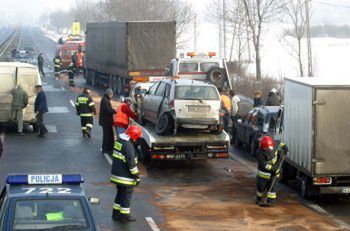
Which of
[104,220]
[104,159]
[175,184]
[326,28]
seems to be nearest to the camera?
[104,220]

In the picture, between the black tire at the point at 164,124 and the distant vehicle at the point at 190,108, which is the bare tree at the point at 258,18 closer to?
the distant vehicle at the point at 190,108

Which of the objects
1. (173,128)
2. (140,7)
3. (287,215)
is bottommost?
(287,215)

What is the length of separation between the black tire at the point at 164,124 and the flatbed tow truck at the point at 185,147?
4.7 inches

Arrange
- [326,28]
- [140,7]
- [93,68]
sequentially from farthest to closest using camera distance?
1. [326,28]
2. [140,7]
3. [93,68]

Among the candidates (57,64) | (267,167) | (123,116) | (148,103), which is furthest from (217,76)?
(57,64)

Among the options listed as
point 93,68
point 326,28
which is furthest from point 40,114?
point 326,28

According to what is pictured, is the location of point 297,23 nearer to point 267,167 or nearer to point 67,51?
point 67,51

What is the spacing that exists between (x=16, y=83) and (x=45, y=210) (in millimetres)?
15706

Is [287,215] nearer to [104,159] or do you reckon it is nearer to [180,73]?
[104,159]

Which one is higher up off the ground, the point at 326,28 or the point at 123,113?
the point at 326,28

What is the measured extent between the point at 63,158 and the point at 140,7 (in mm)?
44594

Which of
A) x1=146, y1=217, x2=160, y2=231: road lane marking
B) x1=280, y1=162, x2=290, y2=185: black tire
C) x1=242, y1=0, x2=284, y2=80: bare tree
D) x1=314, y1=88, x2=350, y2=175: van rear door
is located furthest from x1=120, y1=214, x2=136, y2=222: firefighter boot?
x1=242, y1=0, x2=284, y2=80: bare tree

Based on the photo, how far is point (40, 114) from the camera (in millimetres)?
22828

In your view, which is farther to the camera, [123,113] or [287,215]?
[123,113]
